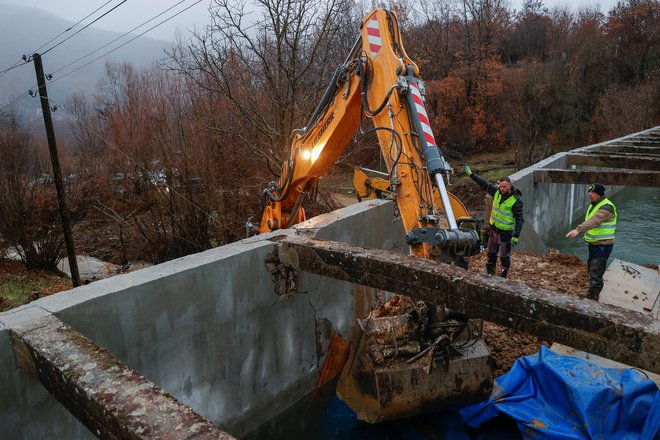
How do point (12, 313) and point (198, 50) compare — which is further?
point (198, 50)

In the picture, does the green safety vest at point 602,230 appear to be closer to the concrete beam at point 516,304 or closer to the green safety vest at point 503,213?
the green safety vest at point 503,213

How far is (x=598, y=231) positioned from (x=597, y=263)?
470mm

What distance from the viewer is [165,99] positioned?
1171 centimetres

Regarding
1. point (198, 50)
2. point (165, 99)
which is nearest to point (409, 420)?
→ point (198, 50)

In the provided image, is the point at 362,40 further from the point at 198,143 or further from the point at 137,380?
the point at 198,143

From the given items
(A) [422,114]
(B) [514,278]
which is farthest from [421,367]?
(B) [514,278]

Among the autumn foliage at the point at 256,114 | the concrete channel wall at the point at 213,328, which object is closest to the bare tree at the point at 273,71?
the autumn foliage at the point at 256,114

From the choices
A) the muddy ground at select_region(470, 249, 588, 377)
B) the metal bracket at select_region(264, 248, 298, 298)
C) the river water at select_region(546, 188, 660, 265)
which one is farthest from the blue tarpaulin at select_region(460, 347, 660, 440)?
the river water at select_region(546, 188, 660, 265)

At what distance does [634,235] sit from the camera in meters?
12.2

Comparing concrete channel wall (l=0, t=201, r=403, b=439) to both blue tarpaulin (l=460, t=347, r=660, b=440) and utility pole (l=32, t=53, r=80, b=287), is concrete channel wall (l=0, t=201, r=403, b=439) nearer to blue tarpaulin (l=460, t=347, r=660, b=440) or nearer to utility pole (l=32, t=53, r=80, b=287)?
blue tarpaulin (l=460, t=347, r=660, b=440)

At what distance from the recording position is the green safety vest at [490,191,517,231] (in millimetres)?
7012

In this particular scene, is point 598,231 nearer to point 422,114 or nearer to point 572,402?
point 572,402

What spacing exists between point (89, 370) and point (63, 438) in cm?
121

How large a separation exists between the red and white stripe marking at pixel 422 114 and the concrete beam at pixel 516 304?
119cm
